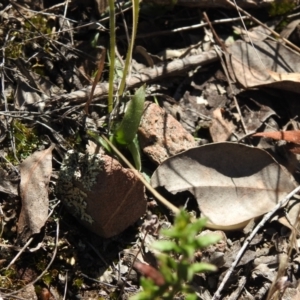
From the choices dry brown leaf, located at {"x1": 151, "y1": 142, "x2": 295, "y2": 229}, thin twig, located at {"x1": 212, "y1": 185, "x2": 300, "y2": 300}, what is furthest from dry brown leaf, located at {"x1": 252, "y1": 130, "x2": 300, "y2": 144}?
thin twig, located at {"x1": 212, "y1": 185, "x2": 300, "y2": 300}

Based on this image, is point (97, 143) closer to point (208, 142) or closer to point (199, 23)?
point (208, 142)

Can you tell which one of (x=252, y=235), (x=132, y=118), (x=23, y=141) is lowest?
(x=252, y=235)

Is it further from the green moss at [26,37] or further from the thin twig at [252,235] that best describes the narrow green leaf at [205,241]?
the green moss at [26,37]

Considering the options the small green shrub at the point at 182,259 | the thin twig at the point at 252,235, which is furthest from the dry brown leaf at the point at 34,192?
the small green shrub at the point at 182,259

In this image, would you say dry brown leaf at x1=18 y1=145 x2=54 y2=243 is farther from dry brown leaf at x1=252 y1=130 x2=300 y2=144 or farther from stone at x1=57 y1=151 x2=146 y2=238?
dry brown leaf at x1=252 y1=130 x2=300 y2=144

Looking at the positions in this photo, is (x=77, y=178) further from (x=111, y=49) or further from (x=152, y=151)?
(x=111, y=49)

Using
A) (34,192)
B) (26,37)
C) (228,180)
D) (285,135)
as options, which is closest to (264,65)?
(285,135)
